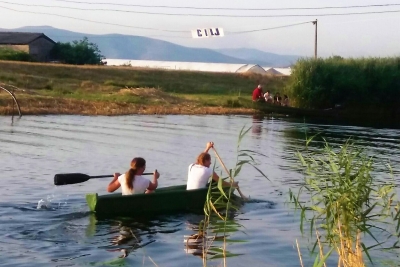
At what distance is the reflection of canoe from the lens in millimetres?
14625

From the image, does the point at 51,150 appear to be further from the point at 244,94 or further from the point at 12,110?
the point at 244,94

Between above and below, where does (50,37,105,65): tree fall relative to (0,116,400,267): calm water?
above

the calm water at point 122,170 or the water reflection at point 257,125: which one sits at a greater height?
the water reflection at point 257,125

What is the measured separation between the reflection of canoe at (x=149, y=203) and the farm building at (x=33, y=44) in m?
58.7

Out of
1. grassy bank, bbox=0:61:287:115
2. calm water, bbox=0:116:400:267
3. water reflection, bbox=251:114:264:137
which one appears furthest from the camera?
grassy bank, bbox=0:61:287:115

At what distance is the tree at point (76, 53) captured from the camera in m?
73.8

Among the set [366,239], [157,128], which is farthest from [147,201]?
[157,128]

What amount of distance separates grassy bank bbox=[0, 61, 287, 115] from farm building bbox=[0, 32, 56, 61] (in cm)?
1607

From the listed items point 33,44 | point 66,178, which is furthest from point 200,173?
point 33,44

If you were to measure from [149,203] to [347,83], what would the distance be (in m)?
40.0

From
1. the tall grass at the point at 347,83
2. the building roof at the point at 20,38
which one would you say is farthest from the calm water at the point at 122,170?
the building roof at the point at 20,38

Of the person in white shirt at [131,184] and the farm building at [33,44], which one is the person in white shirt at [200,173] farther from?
the farm building at [33,44]

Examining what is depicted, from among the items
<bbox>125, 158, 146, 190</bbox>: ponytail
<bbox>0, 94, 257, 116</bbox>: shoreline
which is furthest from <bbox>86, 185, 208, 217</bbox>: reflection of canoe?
<bbox>0, 94, 257, 116</bbox>: shoreline

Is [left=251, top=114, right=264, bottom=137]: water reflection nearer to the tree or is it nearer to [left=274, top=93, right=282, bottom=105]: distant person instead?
[left=274, top=93, right=282, bottom=105]: distant person
